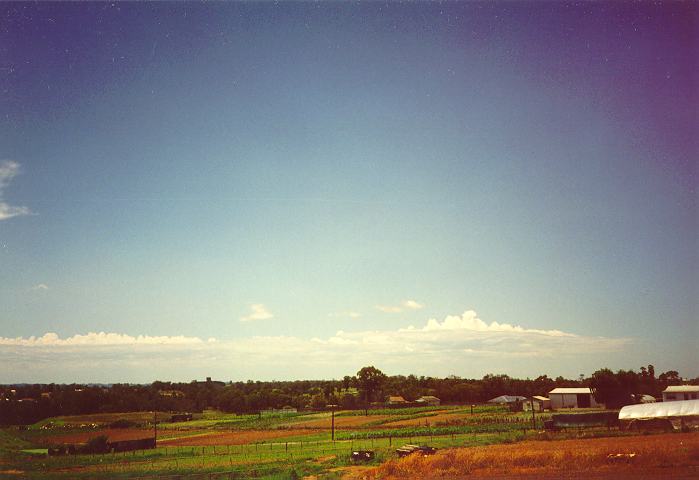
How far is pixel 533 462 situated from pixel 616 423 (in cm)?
3224

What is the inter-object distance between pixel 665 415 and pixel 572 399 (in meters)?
54.8

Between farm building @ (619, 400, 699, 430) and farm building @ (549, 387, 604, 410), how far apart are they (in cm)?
4967

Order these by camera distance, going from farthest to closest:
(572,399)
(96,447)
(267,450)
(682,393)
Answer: (572,399)
(682,393)
(96,447)
(267,450)

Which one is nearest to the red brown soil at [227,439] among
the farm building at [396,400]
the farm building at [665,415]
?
the farm building at [665,415]

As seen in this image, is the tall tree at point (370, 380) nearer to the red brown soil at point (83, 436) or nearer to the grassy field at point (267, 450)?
the grassy field at point (267, 450)

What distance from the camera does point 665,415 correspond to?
48438 millimetres

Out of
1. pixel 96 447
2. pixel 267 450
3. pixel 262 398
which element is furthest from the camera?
pixel 262 398

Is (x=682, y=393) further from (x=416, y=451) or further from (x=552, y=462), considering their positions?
(x=552, y=462)

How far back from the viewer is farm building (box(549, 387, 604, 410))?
9806 centimetres

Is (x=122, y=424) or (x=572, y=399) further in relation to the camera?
(x=122, y=424)

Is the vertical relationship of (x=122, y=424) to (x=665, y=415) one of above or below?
below

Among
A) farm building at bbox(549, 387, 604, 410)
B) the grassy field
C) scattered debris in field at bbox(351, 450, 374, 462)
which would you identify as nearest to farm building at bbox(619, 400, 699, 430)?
the grassy field

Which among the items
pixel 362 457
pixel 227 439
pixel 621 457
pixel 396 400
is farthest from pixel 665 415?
pixel 396 400

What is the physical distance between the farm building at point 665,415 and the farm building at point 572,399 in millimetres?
49673
